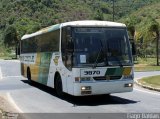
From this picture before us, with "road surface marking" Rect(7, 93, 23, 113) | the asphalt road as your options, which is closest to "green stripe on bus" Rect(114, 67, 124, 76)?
the asphalt road

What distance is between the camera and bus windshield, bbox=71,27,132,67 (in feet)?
51.1

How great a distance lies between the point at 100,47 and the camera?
1580 cm

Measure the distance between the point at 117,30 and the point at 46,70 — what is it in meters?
5.06

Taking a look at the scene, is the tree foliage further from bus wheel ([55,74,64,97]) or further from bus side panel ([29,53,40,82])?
bus wheel ([55,74,64,97])

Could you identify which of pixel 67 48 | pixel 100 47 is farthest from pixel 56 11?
pixel 100 47

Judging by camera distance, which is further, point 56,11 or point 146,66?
point 56,11

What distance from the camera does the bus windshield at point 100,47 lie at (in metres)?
15.6

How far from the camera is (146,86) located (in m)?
22.2

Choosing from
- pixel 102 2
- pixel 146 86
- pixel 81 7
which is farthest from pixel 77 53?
pixel 102 2

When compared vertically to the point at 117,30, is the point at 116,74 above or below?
below

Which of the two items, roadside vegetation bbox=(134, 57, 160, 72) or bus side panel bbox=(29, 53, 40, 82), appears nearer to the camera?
bus side panel bbox=(29, 53, 40, 82)

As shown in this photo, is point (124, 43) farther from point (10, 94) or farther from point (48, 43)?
point (10, 94)

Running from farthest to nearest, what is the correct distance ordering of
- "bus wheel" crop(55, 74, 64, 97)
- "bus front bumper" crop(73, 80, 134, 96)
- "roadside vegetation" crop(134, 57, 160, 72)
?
"roadside vegetation" crop(134, 57, 160, 72) < "bus wheel" crop(55, 74, 64, 97) < "bus front bumper" crop(73, 80, 134, 96)

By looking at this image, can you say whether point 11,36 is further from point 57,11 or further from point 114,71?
point 114,71
